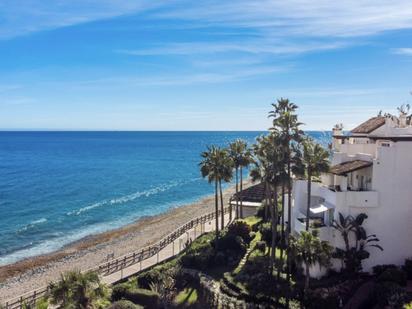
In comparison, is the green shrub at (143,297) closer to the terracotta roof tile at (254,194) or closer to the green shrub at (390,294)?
the green shrub at (390,294)

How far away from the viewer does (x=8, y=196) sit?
277ft

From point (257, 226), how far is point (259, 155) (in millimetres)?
9236

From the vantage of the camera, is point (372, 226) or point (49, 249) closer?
point (372, 226)

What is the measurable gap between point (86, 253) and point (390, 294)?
115ft

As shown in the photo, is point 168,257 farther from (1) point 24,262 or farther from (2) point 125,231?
(2) point 125,231

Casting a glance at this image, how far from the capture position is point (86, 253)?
168 ft

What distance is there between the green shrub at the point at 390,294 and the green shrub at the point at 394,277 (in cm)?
109

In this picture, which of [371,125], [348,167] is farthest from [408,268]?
[371,125]

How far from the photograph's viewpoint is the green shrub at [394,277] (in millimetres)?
28281

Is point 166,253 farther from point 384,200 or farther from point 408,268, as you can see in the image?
point 408,268

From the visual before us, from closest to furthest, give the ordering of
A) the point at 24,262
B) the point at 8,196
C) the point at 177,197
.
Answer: the point at 24,262 → the point at 8,196 → the point at 177,197

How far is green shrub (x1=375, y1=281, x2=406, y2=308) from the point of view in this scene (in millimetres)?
25125

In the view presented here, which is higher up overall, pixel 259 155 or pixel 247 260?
pixel 259 155

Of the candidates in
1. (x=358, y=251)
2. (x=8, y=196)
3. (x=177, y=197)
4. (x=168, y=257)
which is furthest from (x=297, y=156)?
(x=8, y=196)
